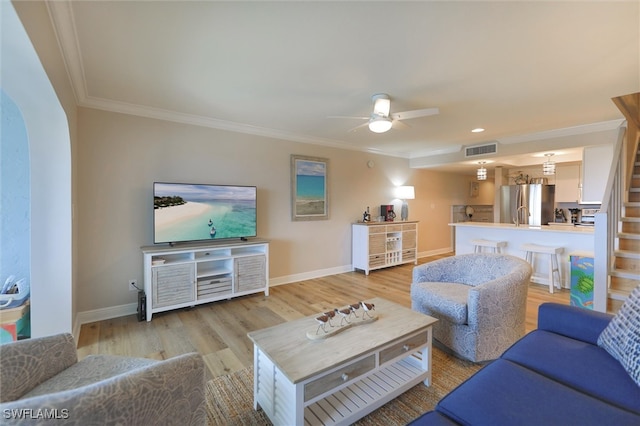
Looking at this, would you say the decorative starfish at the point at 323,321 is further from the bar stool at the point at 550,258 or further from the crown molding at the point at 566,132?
the crown molding at the point at 566,132

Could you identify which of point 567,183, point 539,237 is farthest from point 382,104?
point 567,183

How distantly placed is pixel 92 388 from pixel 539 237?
5400 millimetres

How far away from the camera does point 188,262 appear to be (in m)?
3.23

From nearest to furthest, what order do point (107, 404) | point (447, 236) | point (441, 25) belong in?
point (107, 404) < point (441, 25) < point (447, 236)

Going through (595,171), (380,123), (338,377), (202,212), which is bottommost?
(338,377)

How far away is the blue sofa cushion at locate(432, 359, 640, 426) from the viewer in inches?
40.9

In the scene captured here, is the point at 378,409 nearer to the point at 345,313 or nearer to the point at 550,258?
the point at 345,313

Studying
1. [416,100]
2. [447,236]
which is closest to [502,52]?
[416,100]

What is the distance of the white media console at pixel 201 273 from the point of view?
305cm

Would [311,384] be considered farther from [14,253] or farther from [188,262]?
[14,253]

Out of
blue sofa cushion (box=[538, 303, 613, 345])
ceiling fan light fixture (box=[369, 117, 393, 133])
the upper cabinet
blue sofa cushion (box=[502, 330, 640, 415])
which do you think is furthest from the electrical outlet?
the upper cabinet

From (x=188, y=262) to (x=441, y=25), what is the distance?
325 centimetres

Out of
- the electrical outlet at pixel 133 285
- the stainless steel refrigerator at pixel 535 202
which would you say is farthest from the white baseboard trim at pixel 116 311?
the stainless steel refrigerator at pixel 535 202

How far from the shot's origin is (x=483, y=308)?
2.05m
